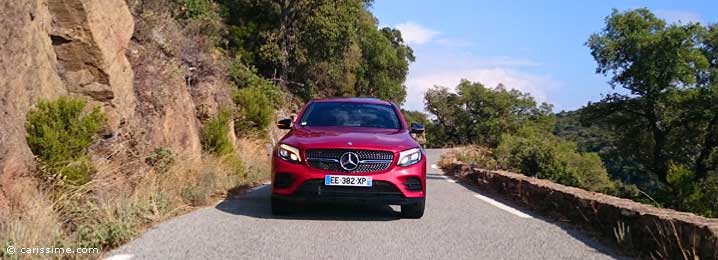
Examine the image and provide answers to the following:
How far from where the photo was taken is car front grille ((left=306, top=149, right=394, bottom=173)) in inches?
291

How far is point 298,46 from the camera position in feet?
87.9

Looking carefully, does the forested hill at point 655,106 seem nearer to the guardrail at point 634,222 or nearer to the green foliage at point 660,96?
the green foliage at point 660,96

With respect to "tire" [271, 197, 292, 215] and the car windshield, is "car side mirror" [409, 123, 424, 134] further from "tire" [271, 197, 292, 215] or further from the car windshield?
"tire" [271, 197, 292, 215]

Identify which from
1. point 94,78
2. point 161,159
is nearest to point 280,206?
point 161,159

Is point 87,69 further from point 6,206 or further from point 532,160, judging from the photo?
point 532,160

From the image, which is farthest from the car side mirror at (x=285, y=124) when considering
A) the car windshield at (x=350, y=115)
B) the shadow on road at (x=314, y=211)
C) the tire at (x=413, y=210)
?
the tire at (x=413, y=210)

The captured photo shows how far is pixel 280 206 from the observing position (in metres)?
7.65

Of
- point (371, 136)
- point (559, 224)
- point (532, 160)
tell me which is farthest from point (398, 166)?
point (532, 160)

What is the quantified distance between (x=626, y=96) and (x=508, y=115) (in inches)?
1534

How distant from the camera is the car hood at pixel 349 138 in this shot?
295 inches

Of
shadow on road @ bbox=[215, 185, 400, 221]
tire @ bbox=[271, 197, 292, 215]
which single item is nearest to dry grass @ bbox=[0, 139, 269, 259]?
shadow on road @ bbox=[215, 185, 400, 221]

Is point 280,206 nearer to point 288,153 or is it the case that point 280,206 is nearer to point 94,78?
point 288,153

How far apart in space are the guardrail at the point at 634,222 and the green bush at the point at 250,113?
9.82m

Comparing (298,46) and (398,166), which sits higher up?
(298,46)
